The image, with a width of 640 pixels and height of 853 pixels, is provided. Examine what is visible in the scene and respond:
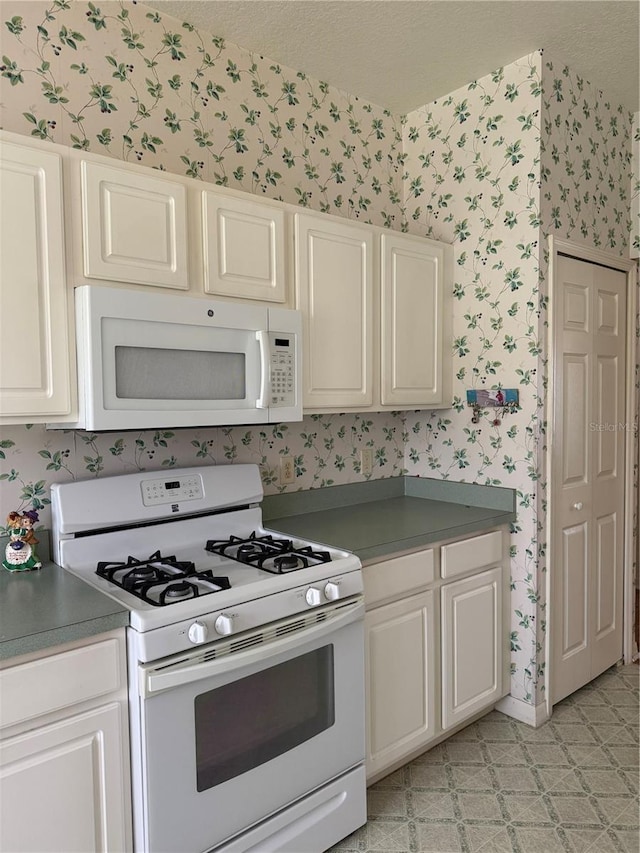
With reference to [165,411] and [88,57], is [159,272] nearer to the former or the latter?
[165,411]

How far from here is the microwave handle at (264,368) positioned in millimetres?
2004

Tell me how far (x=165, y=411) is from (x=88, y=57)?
124cm

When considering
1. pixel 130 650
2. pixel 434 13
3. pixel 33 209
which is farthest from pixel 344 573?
pixel 434 13

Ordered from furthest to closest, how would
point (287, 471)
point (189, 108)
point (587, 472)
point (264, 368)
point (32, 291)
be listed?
1. point (587, 472)
2. point (287, 471)
3. point (189, 108)
4. point (264, 368)
5. point (32, 291)

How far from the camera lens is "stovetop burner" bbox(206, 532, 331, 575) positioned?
6.18ft

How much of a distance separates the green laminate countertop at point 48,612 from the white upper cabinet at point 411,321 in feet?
4.60

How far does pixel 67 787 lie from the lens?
1.43 m

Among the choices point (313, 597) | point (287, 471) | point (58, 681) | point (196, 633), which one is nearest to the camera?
point (58, 681)

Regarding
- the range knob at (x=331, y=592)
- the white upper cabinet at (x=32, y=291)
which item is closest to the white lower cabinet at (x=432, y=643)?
the range knob at (x=331, y=592)

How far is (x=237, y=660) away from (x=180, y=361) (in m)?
0.88

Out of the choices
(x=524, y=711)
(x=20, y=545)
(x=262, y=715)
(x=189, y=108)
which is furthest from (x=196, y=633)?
(x=189, y=108)

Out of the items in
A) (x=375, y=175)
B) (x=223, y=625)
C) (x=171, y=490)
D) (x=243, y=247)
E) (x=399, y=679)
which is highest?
(x=375, y=175)

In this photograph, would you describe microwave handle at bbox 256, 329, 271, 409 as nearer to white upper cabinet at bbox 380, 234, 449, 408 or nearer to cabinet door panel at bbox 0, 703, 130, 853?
white upper cabinet at bbox 380, 234, 449, 408

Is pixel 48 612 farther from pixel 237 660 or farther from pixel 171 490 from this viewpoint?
pixel 171 490
